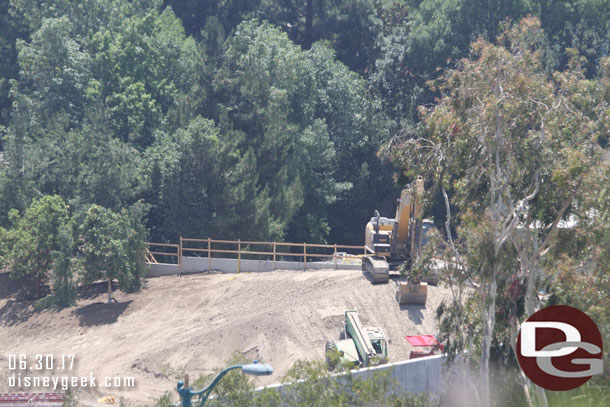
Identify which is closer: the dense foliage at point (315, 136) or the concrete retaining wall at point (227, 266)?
the dense foliage at point (315, 136)

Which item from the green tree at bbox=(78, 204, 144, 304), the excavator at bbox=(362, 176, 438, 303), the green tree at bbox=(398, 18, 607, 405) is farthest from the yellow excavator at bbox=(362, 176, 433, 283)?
the green tree at bbox=(78, 204, 144, 304)

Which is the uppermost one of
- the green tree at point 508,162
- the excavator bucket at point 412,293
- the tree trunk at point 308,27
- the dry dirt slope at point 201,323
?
the tree trunk at point 308,27

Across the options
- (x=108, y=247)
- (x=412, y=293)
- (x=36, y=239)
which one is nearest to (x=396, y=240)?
(x=412, y=293)

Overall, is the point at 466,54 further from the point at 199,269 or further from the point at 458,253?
the point at 458,253

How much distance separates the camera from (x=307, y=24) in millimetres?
59469

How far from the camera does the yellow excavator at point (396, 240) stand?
1206 inches

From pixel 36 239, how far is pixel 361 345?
16699 millimetres

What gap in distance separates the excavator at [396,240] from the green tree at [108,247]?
35.9ft

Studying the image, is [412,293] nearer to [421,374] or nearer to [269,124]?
[421,374]

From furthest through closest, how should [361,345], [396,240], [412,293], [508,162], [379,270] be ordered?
[396,240]
[379,270]
[412,293]
[361,345]
[508,162]

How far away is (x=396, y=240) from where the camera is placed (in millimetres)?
32312

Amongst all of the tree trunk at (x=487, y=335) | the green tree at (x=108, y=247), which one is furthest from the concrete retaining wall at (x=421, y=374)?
the green tree at (x=108, y=247)

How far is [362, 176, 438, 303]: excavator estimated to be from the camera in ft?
100

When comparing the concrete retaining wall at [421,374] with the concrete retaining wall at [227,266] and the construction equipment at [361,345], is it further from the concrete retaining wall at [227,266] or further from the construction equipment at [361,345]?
the concrete retaining wall at [227,266]
